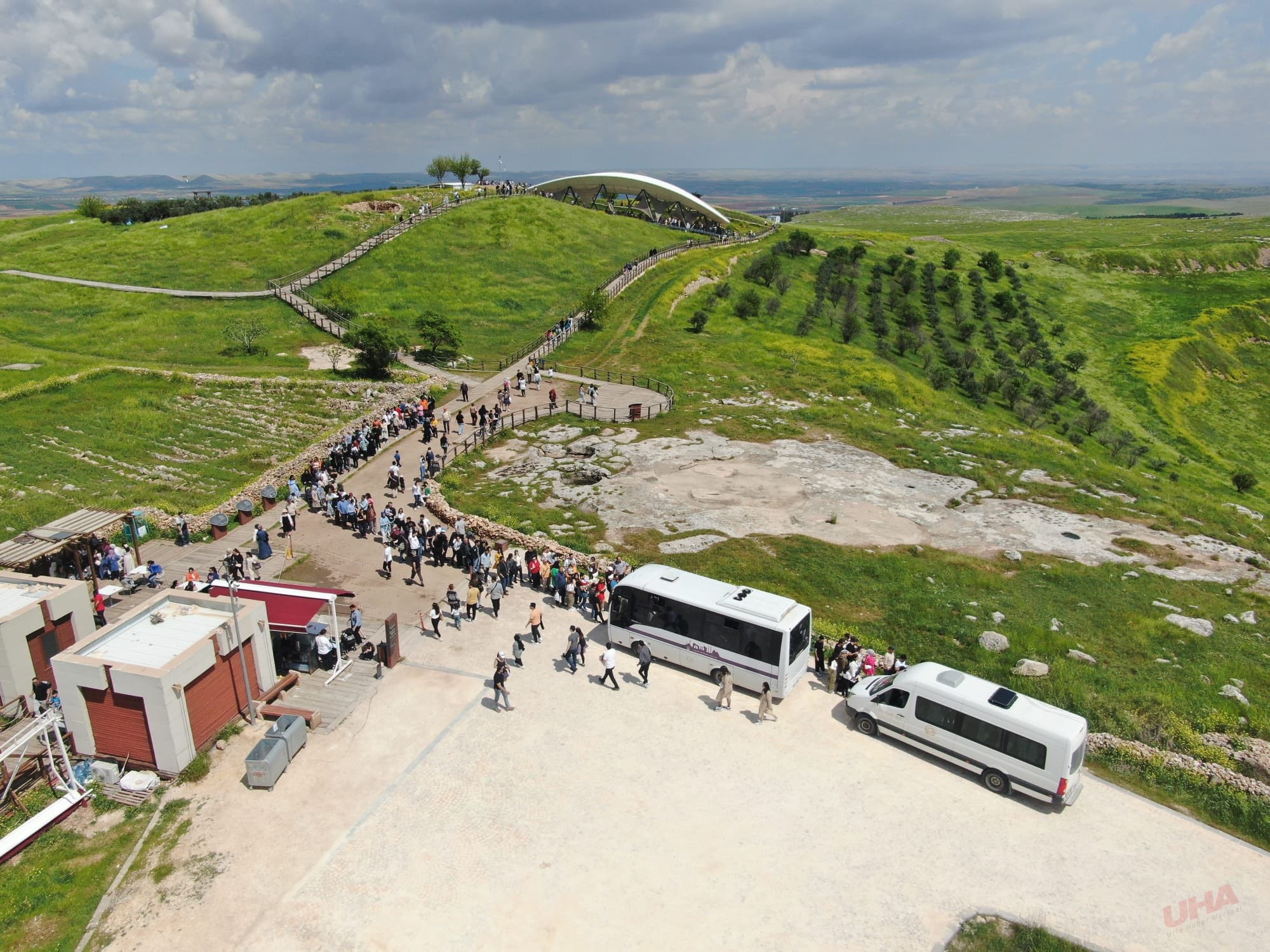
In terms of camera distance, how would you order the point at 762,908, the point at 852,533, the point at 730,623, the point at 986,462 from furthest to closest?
the point at 986,462
the point at 852,533
the point at 730,623
the point at 762,908

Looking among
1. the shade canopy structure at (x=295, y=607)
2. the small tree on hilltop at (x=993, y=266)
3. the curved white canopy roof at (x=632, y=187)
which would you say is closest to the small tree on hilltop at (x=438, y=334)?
the shade canopy structure at (x=295, y=607)

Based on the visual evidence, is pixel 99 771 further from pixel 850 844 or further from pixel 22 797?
pixel 850 844

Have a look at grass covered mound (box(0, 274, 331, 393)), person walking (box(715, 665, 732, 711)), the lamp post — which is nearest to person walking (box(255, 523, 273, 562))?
the lamp post

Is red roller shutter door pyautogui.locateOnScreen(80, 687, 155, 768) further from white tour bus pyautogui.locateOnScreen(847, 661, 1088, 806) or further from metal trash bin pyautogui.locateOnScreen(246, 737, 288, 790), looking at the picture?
white tour bus pyautogui.locateOnScreen(847, 661, 1088, 806)

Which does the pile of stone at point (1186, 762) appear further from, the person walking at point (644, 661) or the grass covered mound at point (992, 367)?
the grass covered mound at point (992, 367)

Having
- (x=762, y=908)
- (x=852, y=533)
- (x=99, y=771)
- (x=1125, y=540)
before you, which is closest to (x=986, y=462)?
(x=1125, y=540)

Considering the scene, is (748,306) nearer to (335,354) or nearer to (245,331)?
(335,354)
